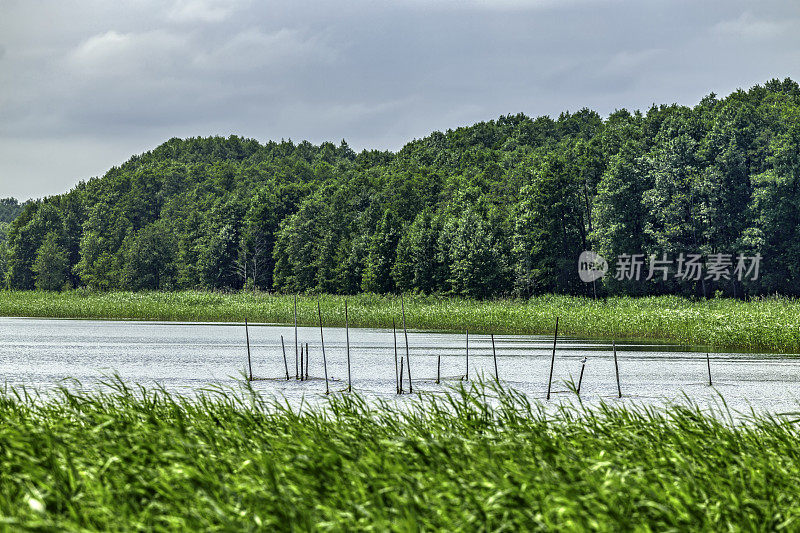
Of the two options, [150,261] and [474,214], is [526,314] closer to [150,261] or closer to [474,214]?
[474,214]

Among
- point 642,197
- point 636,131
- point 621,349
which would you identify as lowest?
point 621,349

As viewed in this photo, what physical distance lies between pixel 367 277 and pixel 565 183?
75.2 ft

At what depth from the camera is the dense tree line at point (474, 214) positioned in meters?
68.9

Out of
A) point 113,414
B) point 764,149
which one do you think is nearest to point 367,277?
point 764,149

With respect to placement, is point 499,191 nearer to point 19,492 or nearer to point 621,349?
point 621,349

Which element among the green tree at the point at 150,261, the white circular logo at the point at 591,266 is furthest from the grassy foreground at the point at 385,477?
the green tree at the point at 150,261

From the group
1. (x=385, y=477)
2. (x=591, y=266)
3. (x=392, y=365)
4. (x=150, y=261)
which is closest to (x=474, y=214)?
(x=591, y=266)

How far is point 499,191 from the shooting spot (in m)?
89.1

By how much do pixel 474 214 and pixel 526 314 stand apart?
27.9 metres

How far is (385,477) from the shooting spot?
24.1 ft

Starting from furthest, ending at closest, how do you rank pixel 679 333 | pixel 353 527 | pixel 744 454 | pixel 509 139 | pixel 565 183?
pixel 509 139
pixel 565 183
pixel 679 333
pixel 744 454
pixel 353 527

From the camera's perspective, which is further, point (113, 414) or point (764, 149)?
point (764, 149)

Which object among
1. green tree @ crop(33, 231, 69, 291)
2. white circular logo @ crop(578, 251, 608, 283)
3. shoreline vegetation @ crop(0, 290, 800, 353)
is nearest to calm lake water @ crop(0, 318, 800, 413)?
shoreline vegetation @ crop(0, 290, 800, 353)

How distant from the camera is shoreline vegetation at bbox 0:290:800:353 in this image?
39750mm
